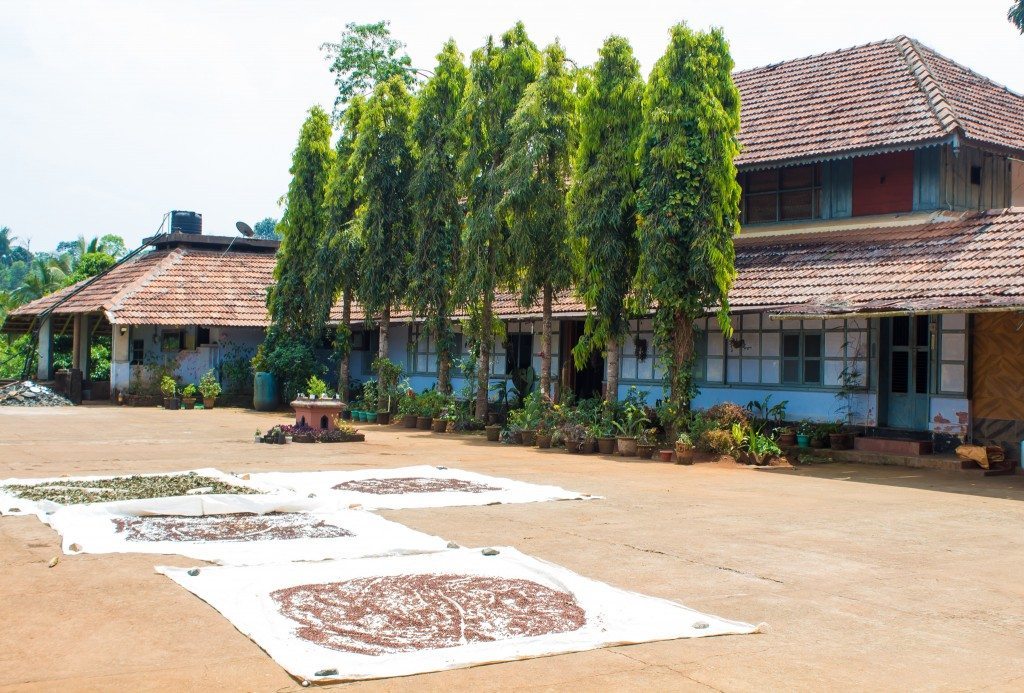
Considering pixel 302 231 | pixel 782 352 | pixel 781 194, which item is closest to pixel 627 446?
pixel 782 352

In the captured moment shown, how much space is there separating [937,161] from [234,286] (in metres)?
20.5

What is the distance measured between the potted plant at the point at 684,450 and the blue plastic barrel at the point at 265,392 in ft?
46.9

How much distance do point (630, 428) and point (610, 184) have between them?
13.6 ft

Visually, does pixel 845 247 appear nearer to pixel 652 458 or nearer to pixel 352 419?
pixel 652 458

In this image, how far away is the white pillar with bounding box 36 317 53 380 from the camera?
104ft

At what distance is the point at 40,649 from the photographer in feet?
16.9

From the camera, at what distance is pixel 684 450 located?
15367 mm

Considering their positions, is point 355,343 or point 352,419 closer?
point 352,419

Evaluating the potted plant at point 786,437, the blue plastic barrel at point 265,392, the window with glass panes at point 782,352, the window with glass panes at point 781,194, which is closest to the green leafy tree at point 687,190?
the potted plant at point 786,437

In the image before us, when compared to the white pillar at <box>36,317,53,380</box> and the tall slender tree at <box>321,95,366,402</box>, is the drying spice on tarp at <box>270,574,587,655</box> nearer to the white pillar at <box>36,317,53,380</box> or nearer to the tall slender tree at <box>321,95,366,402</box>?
the tall slender tree at <box>321,95,366,402</box>

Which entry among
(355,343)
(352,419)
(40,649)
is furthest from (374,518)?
(355,343)

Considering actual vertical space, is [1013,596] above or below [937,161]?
below

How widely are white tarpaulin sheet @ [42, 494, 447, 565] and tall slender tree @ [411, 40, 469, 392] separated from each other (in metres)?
12.2

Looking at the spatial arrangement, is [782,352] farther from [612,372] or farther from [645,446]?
[645,446]
